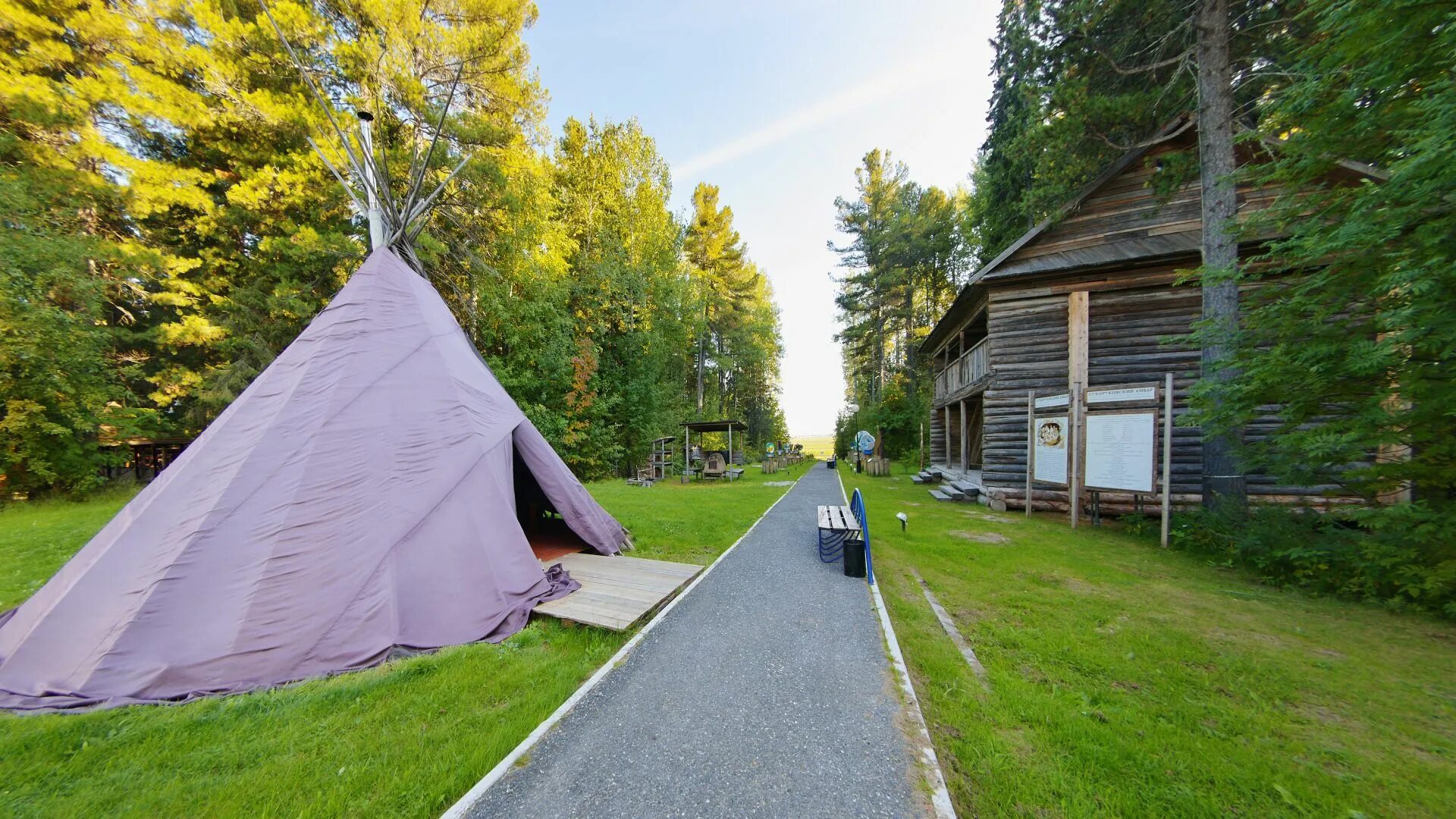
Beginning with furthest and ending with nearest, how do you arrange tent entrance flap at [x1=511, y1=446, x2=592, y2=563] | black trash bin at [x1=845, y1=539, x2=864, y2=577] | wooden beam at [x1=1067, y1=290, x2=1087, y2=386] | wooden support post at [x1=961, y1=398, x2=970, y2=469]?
wooden support post at [x1=961, y1=398, x2=970, y2=469]
wooden beam at [x1=1067, y1=290, x2=1087, y2=386]
tent entrance flap at [x1=511, y1=446, x2=592, y2=563]
black trash bin at [x1=845, y1=539, x2=864, y2=577]

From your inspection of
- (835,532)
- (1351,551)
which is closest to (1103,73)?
(1351,551)

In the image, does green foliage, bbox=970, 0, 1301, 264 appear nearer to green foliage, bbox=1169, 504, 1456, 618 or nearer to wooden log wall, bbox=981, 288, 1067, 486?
wooden log wall, bbox=981, 288, 1067, 486

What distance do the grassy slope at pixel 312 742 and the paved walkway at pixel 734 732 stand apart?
37 centimetres

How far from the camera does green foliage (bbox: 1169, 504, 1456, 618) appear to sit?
4020 millimetres

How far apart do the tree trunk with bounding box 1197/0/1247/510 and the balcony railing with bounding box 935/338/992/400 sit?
436 cm

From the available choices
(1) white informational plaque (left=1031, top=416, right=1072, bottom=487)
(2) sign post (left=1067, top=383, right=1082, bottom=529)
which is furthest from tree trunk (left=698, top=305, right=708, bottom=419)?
(2) sign post (left=1067, top=383, right=1082, bottom=529)

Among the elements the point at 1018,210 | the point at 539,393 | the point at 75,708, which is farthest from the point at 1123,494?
the point at 539,393

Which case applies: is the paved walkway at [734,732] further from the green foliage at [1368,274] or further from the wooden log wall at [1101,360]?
the wooden log wall at [1101,360]

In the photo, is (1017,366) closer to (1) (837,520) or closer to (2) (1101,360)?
(2) (1101,360)

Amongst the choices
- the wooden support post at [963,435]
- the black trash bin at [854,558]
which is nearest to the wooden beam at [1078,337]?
the wooden support post at [963,435]

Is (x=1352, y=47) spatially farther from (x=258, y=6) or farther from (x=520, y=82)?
(x=258, y=6)

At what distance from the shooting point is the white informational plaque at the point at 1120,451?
24.4 ft

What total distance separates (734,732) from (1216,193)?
10.7 meters

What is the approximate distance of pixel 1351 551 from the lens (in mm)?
4781
